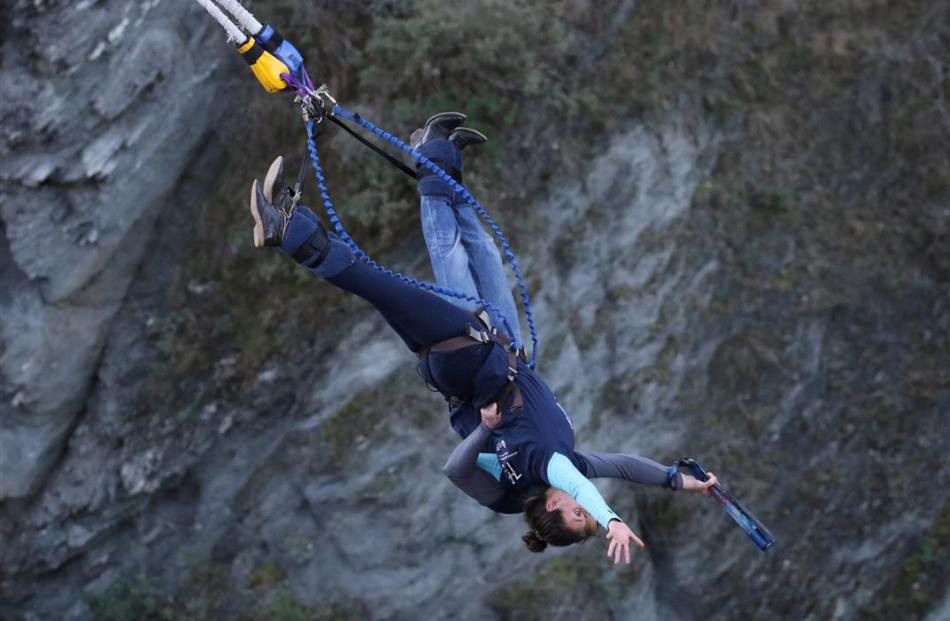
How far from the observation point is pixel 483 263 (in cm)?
580

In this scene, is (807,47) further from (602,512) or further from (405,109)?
(602,512)

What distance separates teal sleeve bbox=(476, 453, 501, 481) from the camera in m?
5.34

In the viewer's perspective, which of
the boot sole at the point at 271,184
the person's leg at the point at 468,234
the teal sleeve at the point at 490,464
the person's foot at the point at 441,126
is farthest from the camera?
the person's foot at the point at 441,126

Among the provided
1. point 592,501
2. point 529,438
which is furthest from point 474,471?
point 592,501

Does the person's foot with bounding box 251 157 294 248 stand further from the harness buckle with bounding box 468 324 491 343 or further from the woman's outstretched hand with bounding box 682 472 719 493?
the woman's outstretched hand with bounding box 682 472 719 493

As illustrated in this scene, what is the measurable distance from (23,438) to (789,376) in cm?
700

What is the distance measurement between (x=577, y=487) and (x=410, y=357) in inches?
184

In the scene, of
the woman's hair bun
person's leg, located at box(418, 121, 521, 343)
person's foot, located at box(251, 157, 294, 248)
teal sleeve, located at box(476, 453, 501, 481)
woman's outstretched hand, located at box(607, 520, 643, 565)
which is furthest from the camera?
person's leg, located at box(418, 121, 521, 343)

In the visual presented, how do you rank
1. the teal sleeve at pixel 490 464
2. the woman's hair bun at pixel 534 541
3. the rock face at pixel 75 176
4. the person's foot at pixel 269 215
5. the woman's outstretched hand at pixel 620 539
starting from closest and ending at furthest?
the woman's outstretched hand at pixel 620 539 < the person's foot at pixel 269 215 < the woman's hair bun at pixel 534 541 < the teal sleeve at pixel 490 464 < the rock face at pixel 75 176

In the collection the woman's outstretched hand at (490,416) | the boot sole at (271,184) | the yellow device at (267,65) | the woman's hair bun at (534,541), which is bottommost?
the woman's hair bun at (534,541)

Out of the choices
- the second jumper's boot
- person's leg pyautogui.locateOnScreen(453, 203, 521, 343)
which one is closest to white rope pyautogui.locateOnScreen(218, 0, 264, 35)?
the second jumper's boot

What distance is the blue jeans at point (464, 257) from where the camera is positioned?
223 inches

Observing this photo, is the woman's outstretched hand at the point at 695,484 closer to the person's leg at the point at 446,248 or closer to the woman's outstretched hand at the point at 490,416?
the woman's outstretched hand at the point at 490,416

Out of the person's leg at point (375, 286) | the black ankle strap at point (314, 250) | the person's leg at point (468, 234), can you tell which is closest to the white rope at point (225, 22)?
the person's leg at point (375, 286)
